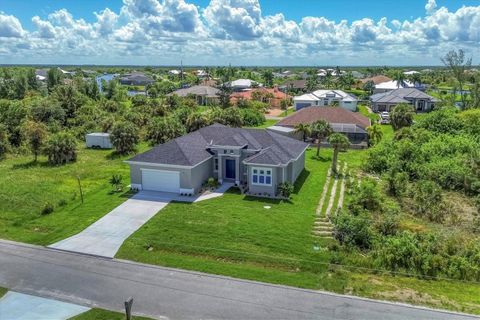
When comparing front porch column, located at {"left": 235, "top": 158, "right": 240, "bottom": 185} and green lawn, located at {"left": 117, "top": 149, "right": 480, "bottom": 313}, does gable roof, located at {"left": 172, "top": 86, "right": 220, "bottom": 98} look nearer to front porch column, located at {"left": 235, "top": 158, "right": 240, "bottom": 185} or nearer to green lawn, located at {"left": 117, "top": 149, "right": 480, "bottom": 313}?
front porch column, located at {"left": 235, "top": 158, "right": 240, "bottom": 185}

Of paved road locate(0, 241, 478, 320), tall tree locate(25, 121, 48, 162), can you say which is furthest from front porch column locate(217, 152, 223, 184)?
tall tree locate(25, 121, 48, 162)

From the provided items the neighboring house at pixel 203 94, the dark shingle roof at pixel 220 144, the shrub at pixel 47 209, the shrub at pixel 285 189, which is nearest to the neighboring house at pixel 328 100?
the neighboring house at pixel 203 94

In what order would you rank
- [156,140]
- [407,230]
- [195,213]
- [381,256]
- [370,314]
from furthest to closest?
[156,140] < [195,213] < [407,230] < [381,256] < [370,314]

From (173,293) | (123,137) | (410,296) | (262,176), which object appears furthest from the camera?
(123,137)

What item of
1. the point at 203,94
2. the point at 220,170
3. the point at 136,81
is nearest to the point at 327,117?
the point at 220,170

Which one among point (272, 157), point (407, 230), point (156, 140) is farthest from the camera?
point (156, 140)

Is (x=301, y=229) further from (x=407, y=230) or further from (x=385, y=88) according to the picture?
(x=385, y=88)

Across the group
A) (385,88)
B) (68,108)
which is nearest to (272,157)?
(68,108)

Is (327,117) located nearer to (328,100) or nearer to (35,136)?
(328,100)
